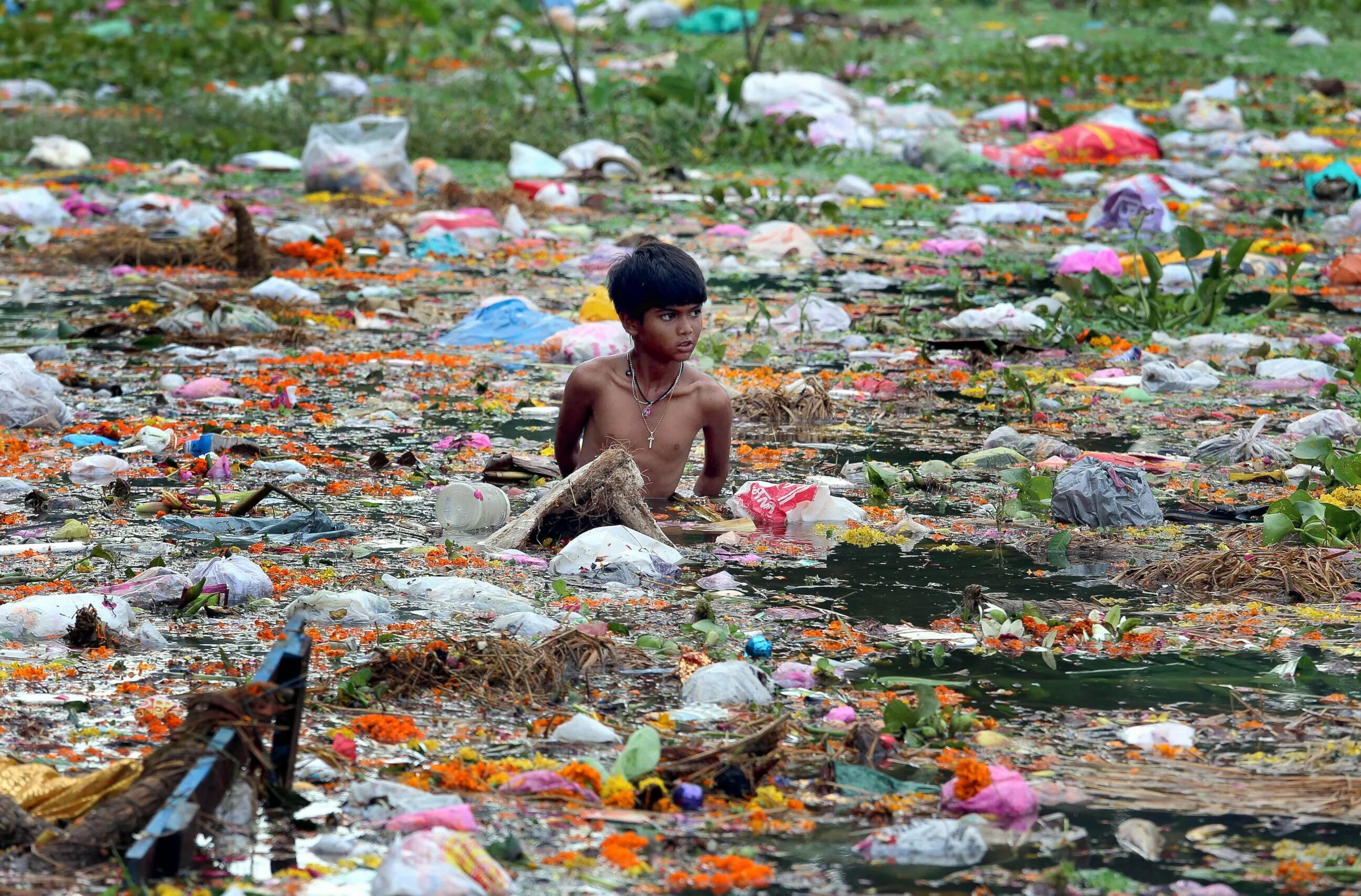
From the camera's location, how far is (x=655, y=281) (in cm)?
404

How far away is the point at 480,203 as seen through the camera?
31.1ft

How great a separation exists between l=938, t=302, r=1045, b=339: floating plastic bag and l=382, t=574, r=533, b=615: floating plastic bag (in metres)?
3.42

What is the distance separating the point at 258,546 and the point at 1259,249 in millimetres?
5974

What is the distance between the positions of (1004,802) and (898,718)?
0.32 metres

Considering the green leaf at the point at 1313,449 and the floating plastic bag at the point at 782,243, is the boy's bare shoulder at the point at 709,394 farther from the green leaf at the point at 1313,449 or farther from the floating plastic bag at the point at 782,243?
the floating plastic bag at the point at 782,243

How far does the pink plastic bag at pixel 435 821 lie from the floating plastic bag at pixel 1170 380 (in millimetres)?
3849

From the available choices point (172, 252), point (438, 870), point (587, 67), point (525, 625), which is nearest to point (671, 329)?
point (525, 625)

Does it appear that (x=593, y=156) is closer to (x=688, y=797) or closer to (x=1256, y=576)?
(x=1256, y=576)

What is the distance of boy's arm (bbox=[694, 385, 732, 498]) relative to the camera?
4348 mm

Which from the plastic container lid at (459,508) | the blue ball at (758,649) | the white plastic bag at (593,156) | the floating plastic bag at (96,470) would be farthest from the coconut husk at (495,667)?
the white plastic bag at (593,156)

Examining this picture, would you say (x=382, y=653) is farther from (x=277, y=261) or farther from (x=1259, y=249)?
(x=1259, y=249)

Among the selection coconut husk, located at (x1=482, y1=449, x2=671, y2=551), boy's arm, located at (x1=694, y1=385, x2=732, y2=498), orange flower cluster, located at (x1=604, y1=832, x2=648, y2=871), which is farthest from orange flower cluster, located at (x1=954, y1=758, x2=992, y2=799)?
boy's arm, located at (x1=694, y1=385, x2=732, y2=498)

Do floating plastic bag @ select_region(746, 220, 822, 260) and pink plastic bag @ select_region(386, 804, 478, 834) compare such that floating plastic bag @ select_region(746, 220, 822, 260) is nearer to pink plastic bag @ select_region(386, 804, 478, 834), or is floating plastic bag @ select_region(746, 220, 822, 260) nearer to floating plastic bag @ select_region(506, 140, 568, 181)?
floating plastic bag @ select_region(506, 140, 568, 181)

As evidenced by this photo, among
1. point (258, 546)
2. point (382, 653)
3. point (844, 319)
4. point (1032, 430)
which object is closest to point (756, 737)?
point (382, 653)
